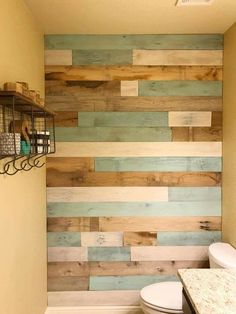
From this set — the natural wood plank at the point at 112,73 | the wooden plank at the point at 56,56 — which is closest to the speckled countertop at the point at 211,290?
the natural wood plank at the point at 112,73

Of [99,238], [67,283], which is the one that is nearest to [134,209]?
[99,238]

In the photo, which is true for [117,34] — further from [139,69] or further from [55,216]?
[55,216]

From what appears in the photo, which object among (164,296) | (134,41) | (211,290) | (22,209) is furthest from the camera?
(134,41)

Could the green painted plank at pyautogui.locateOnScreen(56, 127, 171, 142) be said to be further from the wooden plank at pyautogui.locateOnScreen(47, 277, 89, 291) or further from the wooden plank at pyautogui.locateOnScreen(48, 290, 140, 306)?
the wooden plank at pyautogui.locateOnScreen(48, 290, 140, 306)

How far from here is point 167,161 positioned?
2836 millimetres

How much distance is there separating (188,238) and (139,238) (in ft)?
1.35

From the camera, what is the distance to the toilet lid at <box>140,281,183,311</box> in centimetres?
223

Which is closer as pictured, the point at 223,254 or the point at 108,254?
the point at 223,254

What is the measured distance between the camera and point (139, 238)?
2840 millimetres

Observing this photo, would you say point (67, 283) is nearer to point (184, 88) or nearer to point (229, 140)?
point (229, 140)

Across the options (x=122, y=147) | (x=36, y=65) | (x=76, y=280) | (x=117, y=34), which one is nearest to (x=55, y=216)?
(x=76, y=280)

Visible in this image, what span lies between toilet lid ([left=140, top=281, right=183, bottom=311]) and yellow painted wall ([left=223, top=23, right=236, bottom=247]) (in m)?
0.58

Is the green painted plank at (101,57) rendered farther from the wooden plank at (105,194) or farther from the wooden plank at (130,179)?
the wooden plank at (105,194)

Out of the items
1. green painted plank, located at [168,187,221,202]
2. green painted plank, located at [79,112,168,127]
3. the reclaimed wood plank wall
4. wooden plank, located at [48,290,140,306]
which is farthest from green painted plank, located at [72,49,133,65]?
wooden plank, located at [48,290,140,306]
